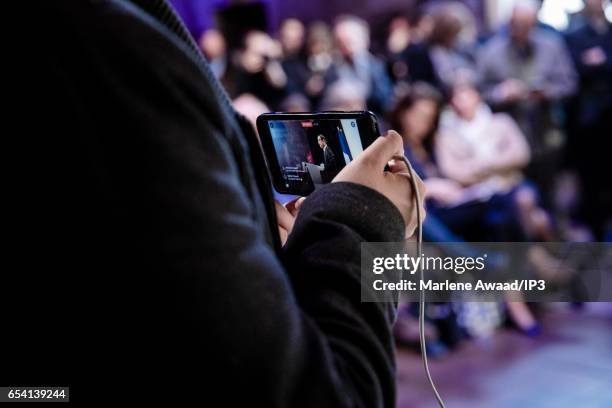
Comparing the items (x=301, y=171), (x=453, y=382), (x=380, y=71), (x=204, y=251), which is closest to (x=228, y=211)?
(x=204, y=251)

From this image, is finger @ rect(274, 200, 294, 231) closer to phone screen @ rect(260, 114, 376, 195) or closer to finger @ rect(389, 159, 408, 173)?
phone screen @ rect(260, 114, 376, 195)

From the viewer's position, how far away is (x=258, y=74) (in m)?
3.29

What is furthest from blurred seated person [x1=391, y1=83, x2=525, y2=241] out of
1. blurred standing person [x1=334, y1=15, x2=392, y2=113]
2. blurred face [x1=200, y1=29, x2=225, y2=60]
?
blurred face [x1=200, y1=29, x2=225, y2=60]

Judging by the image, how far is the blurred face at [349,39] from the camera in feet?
13.0

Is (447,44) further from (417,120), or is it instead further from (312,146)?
(312,146)

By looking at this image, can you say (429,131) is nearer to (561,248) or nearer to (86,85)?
(561,248)

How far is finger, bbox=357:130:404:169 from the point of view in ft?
1.99

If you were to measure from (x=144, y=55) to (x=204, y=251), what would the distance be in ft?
0.45

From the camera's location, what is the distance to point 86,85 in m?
0.42

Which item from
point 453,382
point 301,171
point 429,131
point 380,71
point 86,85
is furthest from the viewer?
point 380,71

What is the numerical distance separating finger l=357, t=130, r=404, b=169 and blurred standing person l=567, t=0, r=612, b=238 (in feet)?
10.8

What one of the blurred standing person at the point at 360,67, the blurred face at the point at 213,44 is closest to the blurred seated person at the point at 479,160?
the blurred standing person at the point at 360,67

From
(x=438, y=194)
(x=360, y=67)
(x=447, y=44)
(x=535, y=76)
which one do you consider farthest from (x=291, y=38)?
(x=438, y=194)

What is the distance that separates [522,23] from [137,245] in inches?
143
